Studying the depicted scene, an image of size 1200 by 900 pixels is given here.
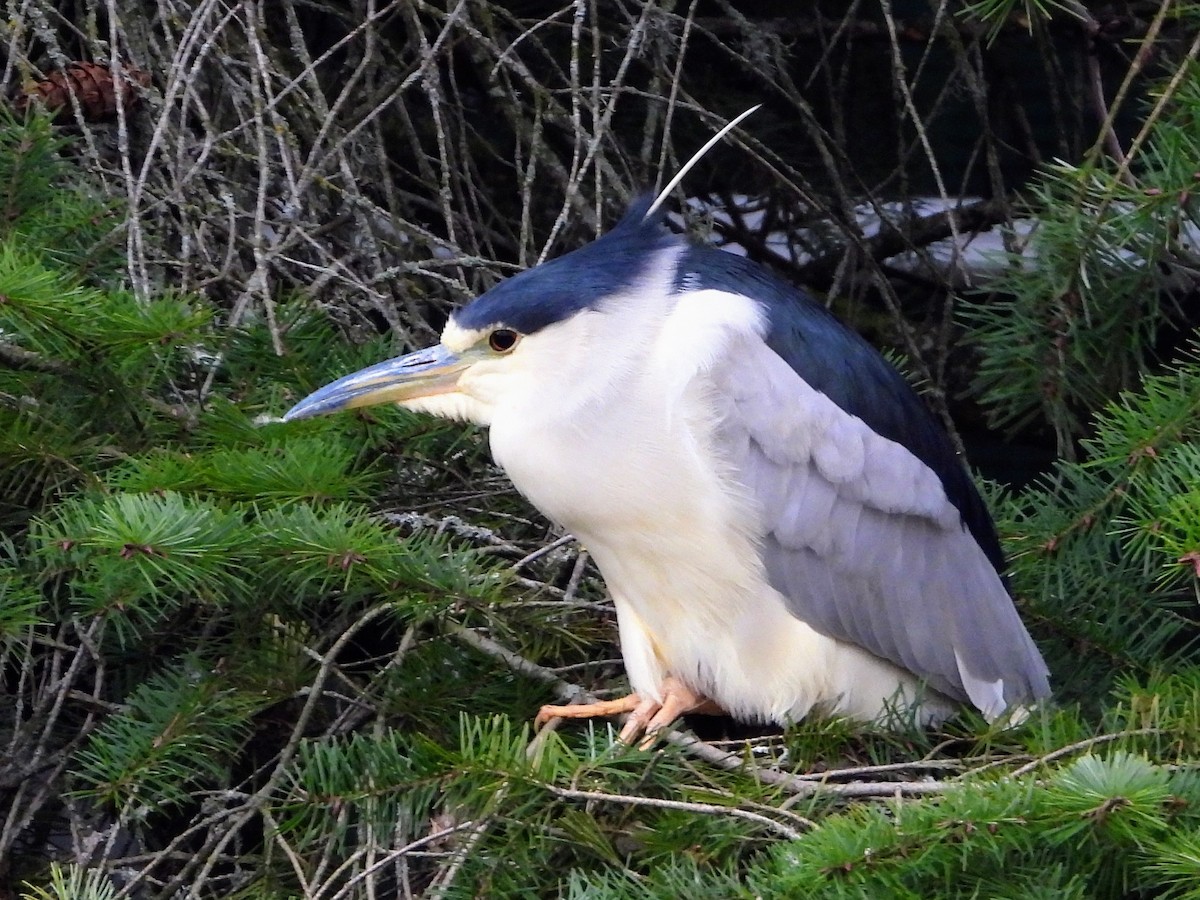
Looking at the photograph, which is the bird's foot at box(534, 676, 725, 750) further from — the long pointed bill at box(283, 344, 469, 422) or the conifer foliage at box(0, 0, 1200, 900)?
the long pointed bill at box(283, 344, 469, 422)

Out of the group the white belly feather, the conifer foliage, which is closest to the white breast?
the white belly feather

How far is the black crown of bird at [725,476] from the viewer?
2.07m

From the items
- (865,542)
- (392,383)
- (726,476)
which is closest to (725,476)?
(726,476)

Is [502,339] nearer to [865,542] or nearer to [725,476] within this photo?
[725,476]

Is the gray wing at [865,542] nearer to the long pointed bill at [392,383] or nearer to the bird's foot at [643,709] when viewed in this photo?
the bird's foot at [643,709]

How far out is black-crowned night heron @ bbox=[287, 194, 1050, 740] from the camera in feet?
6.80

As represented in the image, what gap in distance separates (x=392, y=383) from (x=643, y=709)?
563 millimetres

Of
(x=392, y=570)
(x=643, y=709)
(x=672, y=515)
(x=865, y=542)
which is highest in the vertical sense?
(x=392, y=570)

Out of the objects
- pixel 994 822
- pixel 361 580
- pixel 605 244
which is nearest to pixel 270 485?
pixel 361 580

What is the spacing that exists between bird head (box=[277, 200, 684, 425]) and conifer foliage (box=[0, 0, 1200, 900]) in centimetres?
9

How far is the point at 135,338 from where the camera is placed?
5.99 ft

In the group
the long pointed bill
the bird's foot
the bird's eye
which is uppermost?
the bird's eye

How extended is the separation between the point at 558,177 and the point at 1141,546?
48.5 inches

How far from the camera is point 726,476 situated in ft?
6.82
